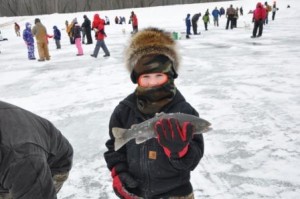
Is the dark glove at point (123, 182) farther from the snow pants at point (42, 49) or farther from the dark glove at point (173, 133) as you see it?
the snow pants at point (42, 49)

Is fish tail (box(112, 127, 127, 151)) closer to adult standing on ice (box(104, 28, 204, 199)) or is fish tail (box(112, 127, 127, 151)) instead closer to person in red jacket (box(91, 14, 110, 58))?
adult standing on ice (box(104, 28, 204, 199))

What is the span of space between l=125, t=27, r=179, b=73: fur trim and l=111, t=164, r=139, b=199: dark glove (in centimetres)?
61

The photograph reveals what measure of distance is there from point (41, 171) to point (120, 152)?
2.47ft

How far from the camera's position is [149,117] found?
1861 millimetres

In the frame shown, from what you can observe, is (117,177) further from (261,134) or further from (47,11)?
(47,11)

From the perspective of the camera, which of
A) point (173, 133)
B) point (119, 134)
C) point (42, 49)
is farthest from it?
point (42, 49)

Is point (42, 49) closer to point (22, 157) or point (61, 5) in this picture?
point (22, 157)

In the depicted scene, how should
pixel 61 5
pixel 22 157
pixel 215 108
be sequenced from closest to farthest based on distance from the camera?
pixel 22 157 → pixel 215 108 → pixel 61 5

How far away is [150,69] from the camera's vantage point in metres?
1.85

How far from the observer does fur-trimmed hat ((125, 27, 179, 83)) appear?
6.27 feet

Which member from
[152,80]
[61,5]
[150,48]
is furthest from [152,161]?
[61,5]

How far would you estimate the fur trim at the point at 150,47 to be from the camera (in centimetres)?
191

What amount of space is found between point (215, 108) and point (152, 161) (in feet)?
11.6

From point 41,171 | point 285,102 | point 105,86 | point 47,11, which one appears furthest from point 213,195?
point 47,11
